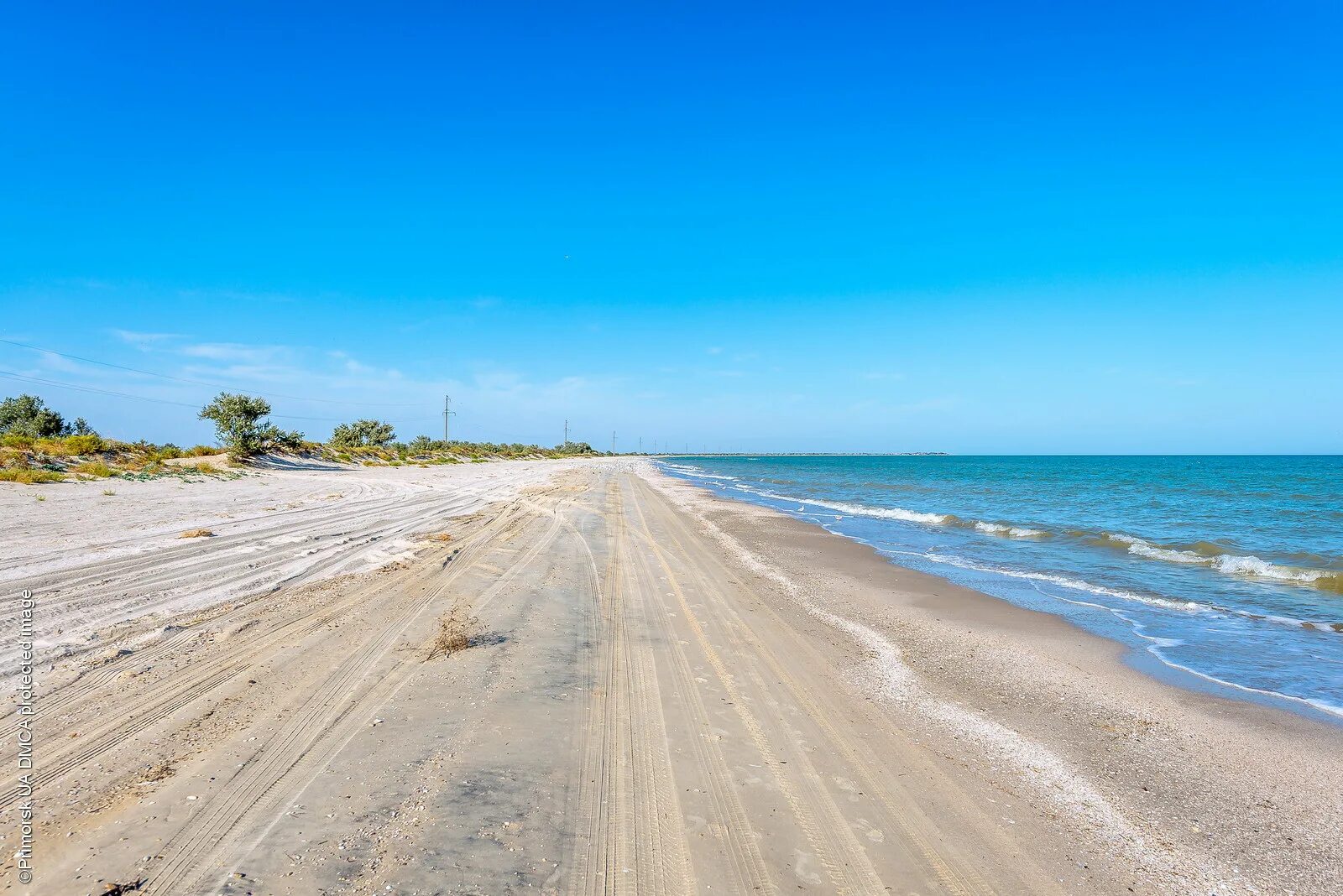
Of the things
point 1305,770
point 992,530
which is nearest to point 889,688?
point 1305,770

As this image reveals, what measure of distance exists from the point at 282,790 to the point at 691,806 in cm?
250

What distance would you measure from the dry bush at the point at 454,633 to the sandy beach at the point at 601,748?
9 centimetres

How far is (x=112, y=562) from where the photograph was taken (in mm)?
8555

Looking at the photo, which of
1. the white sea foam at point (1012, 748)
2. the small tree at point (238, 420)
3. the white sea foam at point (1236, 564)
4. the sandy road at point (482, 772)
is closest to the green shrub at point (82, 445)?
the small tree at point (238, 420)

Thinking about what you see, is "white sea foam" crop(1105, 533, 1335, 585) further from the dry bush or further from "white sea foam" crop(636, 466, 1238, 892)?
the dry bush

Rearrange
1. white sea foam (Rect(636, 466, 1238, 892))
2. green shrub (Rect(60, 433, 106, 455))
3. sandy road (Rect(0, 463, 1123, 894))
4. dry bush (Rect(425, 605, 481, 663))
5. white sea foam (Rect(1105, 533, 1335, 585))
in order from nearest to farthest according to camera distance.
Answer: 1. sandy road (Rect(0, 463, 1123, 894))
2. white sea foam (Rect(636, 466, 1238, 892))
3. dry bush (Rect(425, 605, 481, 663))
4. white sea foam (Rect(1105, 533, 1335, 585))
5. green shrub (Rect(60, 433, 106, 455))

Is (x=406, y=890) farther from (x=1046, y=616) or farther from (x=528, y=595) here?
(x=1046, y=616)

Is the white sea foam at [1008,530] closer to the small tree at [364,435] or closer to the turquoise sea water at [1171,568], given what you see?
the turquoise sea water at [1171,568]

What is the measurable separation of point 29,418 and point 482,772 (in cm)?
5168

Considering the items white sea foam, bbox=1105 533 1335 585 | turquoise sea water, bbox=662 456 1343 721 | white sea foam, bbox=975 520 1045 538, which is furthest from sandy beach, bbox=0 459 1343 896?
white sea foam, bbox=975 520 1045 538

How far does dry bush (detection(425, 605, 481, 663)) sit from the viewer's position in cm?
625

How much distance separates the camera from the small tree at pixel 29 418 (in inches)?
1444

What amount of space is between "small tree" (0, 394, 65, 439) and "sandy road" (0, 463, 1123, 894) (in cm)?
4461

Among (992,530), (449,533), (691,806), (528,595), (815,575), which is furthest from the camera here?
(992,530)
